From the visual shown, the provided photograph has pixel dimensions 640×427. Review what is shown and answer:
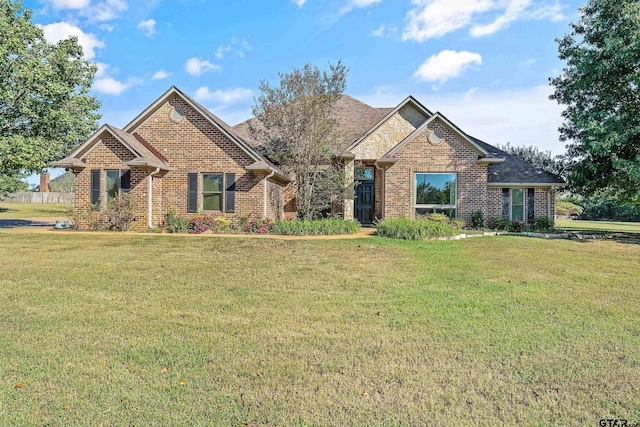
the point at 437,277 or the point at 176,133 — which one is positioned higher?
the point at 176,133

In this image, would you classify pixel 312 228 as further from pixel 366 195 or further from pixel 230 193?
pixel 366 195

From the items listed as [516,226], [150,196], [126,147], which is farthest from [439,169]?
[126,147]

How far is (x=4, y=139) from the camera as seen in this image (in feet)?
54.6

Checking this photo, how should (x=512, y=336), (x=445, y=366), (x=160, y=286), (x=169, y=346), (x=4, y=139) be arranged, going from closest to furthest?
(x=445, y=366) → (x=169, y=346) → (x=512, y=336) → (x=160, y=286) → (x=4, y=139)

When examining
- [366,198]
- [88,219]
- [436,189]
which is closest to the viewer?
[88,219]

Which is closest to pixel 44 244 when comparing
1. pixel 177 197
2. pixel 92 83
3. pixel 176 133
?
pixel 177 197

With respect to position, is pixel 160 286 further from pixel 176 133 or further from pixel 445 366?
Answer: pixel 176 133

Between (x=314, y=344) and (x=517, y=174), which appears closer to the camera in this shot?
(x=314, y=344)

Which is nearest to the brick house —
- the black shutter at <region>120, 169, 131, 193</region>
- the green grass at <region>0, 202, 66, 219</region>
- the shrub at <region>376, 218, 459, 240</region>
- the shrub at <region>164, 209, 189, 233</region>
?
the black shutter at <region>120, 169, 131, 193</region>

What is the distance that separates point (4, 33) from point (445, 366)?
22.2 metres

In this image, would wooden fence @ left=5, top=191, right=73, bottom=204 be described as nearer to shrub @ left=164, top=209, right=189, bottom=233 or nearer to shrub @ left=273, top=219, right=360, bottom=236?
shrub @ left=164, top=209, right=189, bottom=233

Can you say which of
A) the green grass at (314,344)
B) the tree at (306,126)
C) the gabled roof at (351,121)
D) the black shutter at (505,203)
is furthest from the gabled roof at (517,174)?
the green grass at (314,344)

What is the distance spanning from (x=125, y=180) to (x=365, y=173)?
36.8ft

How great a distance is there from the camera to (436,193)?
1814 centimetres
